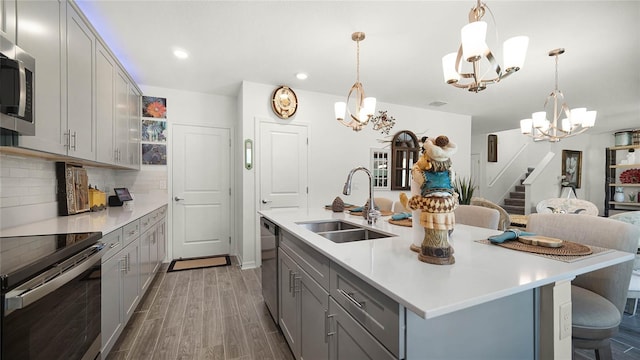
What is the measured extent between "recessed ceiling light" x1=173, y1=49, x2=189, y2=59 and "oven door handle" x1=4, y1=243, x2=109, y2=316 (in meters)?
2.15

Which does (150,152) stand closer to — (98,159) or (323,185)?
(98,159)

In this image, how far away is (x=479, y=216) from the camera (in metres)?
2.03

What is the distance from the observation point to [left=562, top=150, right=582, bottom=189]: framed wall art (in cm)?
694

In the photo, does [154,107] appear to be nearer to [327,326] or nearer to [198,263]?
[198,263]

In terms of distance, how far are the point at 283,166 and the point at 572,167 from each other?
7.97 meters

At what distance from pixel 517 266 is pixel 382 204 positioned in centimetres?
194

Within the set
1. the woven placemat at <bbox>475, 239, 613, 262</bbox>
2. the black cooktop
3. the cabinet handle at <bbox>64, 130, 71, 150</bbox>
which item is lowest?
the black cooktop

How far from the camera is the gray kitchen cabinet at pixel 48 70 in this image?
1.40m

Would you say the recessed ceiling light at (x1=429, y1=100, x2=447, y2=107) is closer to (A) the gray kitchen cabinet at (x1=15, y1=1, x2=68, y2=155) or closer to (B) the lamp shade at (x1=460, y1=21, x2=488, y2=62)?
(B) the lamp shade at (x1=460, y1=21, x2=488, y2=62)

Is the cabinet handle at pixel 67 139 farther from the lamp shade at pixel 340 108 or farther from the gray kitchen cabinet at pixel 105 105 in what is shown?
the lamp shade at pixel 340 108

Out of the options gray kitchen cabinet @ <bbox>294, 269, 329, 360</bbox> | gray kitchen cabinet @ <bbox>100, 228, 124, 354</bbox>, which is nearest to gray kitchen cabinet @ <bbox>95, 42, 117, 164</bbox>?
gray kitchen cabinet @ <bbox>100, 228, 124, 354</bbox>

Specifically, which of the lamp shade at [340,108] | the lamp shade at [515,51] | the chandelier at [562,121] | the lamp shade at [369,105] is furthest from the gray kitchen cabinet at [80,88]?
the chandelier at [562,121]

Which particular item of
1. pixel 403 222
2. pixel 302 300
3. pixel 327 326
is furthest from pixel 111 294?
pixel 403 222

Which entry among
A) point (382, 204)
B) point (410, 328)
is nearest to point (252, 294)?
point (382, 204)
